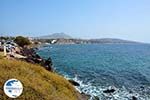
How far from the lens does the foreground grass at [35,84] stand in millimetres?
18295

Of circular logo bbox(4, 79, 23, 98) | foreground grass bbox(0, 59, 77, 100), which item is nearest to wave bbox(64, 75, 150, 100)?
foreground grass bbox(0, 59, 77, 100)

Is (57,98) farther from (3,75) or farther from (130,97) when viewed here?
(130,97)

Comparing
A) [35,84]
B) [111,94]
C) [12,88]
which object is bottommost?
[111,94]

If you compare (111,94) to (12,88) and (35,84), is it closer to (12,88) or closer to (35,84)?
(35,84)

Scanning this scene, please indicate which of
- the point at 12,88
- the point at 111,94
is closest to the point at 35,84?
the point at 12,88

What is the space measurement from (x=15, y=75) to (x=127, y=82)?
109 ft

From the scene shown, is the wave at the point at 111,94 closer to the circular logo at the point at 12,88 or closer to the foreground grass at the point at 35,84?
the foreground grass at the point at 35,84

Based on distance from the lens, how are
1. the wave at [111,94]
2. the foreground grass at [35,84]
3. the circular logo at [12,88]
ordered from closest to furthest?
1. the circular logo at [12,88]
2. the foreground grass at [35,84]
3. the wave at [111,94]

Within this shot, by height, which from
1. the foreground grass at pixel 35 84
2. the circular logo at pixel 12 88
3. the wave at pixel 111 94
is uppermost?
the circular logo at pixel 12 88

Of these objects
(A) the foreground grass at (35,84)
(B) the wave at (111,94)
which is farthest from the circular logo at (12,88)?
(B) the wave at (111,94)

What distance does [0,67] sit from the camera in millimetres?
20812

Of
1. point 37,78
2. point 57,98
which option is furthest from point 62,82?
point 57,98

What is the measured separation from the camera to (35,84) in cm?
1973

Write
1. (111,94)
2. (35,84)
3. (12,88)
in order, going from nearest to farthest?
1. (12,88)
2. (35,84)
3. (111,94)
